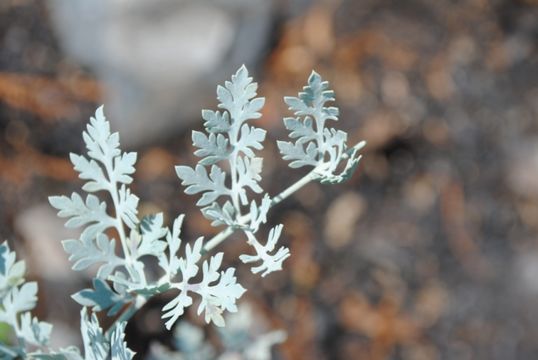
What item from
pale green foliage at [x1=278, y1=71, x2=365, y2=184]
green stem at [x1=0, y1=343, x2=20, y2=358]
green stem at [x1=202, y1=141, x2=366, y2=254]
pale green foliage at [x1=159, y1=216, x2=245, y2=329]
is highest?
pale green foliage at [x1=278, y1=71, x2=365, y2=184]


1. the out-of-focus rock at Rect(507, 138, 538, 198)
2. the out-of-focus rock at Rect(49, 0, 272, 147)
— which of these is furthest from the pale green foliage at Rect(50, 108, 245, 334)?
the out-of-focus rock at Rect(507, 138, 538, 198)

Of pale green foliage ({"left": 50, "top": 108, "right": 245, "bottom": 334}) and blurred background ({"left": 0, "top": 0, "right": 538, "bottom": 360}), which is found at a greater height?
blurred background ({"left": 0, "top": 0, "right": 538, "bottom": 360})

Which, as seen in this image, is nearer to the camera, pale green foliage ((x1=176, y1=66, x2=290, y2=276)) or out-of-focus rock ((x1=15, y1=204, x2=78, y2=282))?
pale green foliage ((x1=176, y1=66, x2=290, y2=276))

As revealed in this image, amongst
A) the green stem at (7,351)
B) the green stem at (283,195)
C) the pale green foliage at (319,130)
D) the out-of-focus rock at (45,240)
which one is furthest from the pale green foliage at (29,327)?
the out-of-focus rock at (45,240)

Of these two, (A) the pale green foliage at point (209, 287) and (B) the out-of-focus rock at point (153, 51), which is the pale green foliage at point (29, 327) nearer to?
(A) the pale green foliage at point (209, 287)

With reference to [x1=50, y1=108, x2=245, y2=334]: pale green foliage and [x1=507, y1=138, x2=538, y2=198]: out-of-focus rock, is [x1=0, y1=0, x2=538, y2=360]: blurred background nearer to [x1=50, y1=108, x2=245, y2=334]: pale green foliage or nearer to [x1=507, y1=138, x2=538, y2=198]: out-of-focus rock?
[x1=507, y1=138, x2=538, y2=198]: out-of-focus rock

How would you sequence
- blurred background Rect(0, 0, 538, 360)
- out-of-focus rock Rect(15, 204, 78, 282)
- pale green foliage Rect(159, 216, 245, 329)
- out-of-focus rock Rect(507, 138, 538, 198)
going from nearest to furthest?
pale green foliage Rect(159, 216, 245, 329)
out-of-focus rock Rect(15, 204, 78, 282)
blurred background Rect(0, 0, 538, 360)
out-of-focus rock Rect(507, 138, 538, 198)

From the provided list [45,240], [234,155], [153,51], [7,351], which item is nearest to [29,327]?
[7,351]

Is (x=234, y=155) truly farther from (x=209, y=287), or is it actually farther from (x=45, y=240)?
(x=45, y=240)

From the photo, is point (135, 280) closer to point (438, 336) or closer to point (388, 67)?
point (438, 336)
